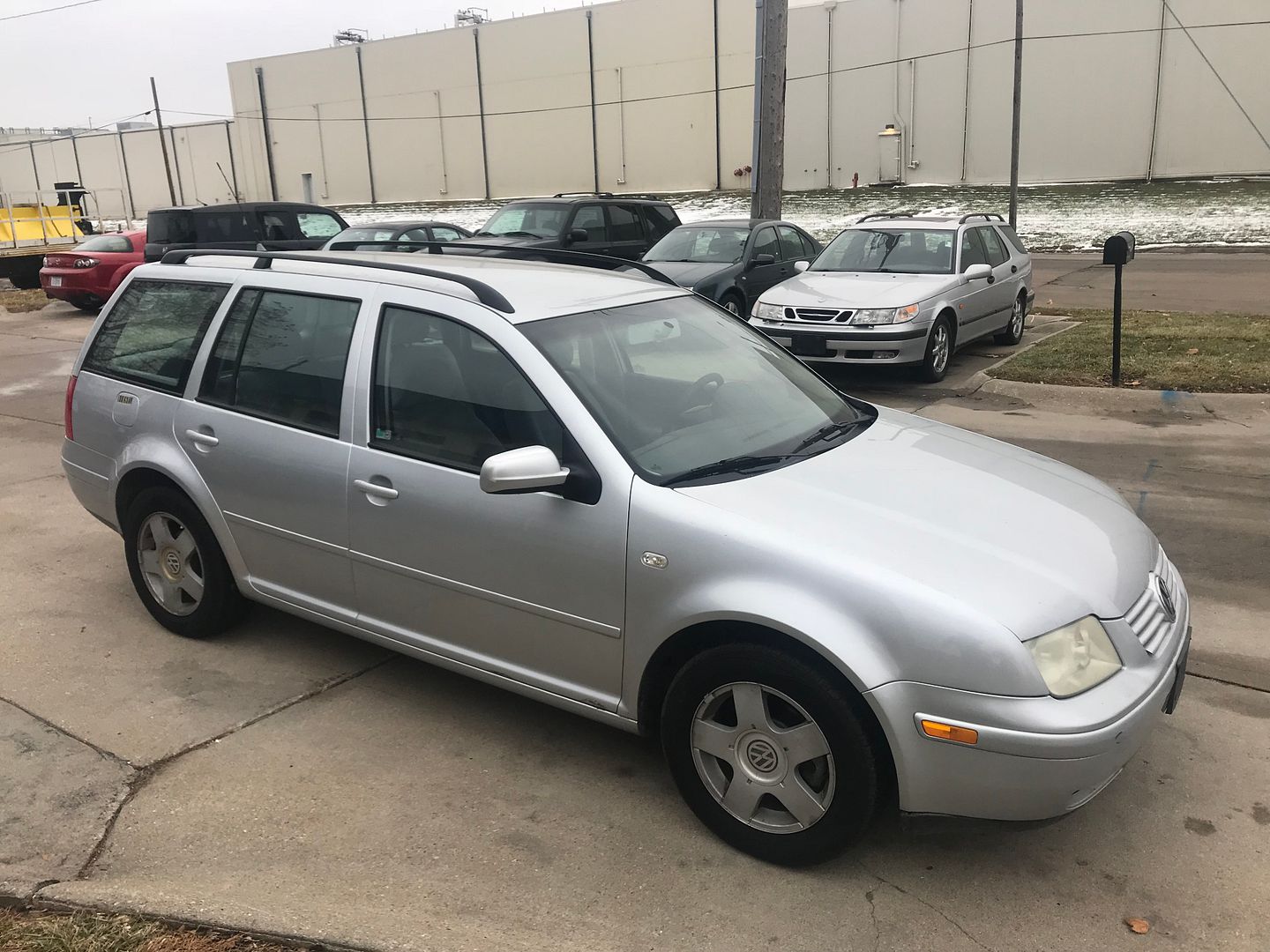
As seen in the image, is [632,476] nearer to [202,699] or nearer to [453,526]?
[453,526]

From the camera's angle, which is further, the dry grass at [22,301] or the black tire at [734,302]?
the dry grass at [22,301]

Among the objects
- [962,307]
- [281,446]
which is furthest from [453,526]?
[962,307]

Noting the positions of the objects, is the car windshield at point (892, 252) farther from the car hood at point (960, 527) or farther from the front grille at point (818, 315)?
the car hood at point (960, 527)

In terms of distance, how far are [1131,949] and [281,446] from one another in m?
3.20

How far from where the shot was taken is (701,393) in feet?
12.1

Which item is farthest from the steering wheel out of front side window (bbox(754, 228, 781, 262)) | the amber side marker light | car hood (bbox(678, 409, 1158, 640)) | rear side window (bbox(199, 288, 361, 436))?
front side window (bbox(754, 228, 781, 262))

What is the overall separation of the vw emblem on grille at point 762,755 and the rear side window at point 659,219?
43.9 ft

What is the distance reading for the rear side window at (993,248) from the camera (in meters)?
11.7

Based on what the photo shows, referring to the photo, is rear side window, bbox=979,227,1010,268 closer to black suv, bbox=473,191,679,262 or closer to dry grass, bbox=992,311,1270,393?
dry grass, bbox=992,311,1270,393

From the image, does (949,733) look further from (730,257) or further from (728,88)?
(728,88)

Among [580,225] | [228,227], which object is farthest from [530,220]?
[228,227]

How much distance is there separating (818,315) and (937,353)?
1.28m

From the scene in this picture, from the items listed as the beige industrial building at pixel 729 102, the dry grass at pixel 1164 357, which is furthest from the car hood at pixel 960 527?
the beige industrial building at pixel 729 102

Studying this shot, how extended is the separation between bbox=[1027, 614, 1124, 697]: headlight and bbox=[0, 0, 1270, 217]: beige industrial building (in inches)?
1437
